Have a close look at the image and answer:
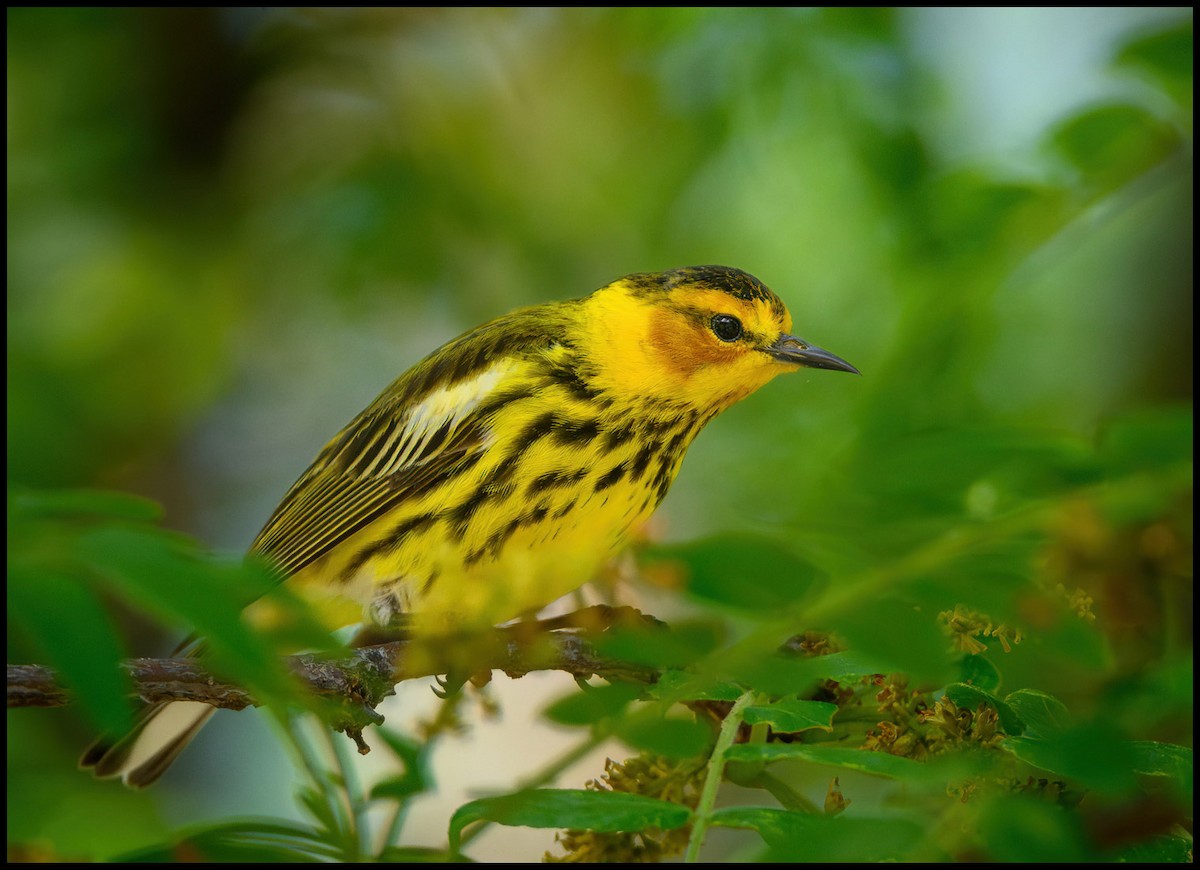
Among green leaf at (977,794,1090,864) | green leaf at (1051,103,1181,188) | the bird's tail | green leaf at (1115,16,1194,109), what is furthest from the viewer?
the bird's tail

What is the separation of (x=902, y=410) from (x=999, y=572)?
142 cm

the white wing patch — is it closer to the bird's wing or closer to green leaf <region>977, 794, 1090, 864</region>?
the bird's wing

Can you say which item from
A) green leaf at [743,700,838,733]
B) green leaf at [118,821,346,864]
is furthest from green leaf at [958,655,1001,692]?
green leaf at [118,821,346,864]

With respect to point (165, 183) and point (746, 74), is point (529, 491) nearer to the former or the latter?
point (746, 74)

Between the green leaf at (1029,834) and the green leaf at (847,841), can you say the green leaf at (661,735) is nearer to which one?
the green leaf at (847,841)

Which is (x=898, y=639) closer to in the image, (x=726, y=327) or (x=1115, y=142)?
(x=1115, y=142)

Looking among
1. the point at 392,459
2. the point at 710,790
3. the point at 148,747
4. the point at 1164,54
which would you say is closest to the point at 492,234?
the point at 392,459

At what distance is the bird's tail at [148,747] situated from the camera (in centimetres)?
287

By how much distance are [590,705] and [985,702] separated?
51 cm

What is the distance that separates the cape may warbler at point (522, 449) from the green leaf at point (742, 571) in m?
1.50

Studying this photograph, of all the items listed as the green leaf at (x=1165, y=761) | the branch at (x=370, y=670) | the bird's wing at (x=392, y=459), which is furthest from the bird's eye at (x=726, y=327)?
the green leaf at (x=1165, y=761)

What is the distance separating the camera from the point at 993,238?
94.8 inches

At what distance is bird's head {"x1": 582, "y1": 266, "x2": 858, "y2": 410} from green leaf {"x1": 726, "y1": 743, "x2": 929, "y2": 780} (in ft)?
5.48

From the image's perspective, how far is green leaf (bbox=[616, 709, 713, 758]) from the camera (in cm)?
112
